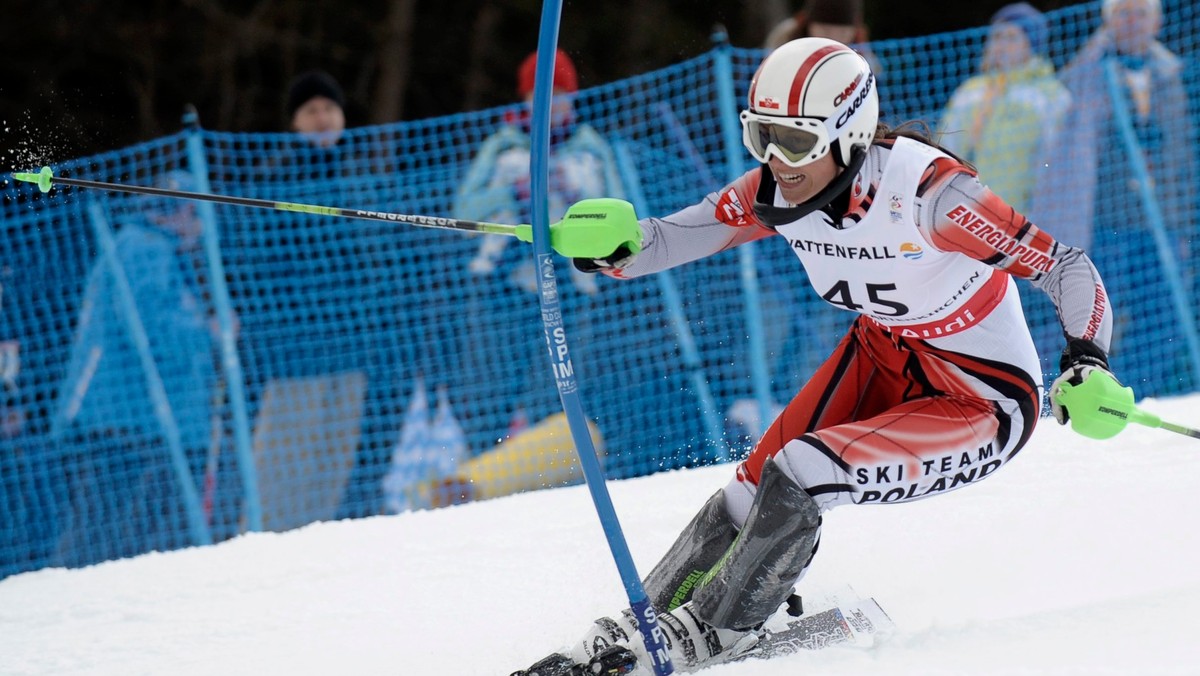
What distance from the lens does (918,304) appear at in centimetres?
332

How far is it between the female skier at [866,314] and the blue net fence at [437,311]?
8.07ft

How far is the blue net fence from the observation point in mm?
5895

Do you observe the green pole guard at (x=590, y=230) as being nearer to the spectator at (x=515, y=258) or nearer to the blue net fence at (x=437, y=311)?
the blue net fence at (x=437, y=311)

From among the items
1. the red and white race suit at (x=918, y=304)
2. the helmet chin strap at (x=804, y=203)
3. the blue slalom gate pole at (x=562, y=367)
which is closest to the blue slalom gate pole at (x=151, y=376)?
the red and white race suit at (x=918, y=304)

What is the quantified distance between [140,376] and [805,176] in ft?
12.5

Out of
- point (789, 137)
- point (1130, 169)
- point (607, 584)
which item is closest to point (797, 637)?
point (607, 584)

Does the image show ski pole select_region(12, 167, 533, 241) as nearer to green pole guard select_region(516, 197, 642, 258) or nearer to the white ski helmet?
green pole guard select_region(516, 197, 642, 258)

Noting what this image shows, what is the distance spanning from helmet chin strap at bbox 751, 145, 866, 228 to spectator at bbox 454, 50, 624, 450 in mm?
2745

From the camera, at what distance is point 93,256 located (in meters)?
5.89

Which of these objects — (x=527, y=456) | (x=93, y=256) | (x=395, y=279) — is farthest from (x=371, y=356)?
(x=93, y=256)

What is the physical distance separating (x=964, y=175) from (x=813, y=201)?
379mm

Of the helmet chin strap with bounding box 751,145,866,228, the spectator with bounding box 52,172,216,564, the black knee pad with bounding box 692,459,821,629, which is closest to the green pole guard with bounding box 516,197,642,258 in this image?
the helmet chin strap with bounding box 751,145,866,228

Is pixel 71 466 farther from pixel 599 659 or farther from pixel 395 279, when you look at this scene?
pixel 599 659

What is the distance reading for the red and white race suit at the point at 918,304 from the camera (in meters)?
3.13
